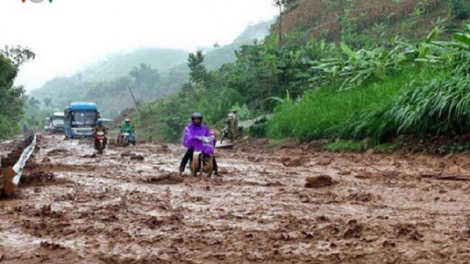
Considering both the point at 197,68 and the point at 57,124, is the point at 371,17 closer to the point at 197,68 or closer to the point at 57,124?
the point at 197,68

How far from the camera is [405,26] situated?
84.0 ft

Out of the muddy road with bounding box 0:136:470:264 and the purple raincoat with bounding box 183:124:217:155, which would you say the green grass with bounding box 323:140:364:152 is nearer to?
the muddy road with bounding box 0:136:470:264

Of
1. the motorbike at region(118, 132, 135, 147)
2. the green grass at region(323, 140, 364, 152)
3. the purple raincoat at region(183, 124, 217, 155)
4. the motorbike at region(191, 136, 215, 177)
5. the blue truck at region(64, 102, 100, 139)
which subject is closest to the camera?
the motorbike at region(191, 136, 215, 177)

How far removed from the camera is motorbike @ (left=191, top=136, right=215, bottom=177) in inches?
341

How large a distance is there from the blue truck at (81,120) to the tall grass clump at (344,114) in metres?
15.5

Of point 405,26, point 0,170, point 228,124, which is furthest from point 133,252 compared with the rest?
point 405,26

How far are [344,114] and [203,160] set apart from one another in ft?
17.6

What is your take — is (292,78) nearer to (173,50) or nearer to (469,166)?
(469,166)

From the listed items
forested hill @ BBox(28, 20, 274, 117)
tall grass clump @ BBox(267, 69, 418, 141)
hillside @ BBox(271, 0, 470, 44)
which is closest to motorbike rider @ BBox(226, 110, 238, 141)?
tall grass clump @ BBox(267, 69, 418, 141)

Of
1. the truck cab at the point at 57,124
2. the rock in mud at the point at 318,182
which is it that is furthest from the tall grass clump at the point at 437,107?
the truck cab at the point at 57,124

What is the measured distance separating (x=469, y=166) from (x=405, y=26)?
64.5 feet

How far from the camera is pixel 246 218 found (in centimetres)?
445

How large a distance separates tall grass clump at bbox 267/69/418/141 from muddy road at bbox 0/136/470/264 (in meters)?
3.00

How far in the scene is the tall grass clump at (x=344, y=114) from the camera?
36.5 feet
